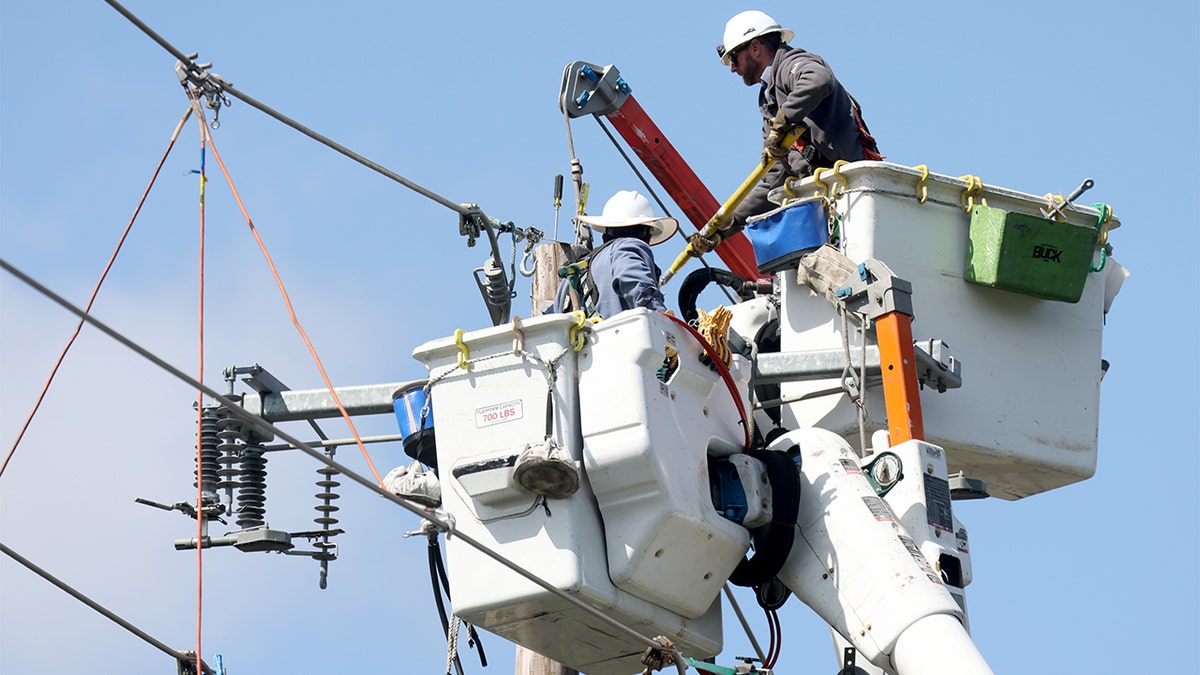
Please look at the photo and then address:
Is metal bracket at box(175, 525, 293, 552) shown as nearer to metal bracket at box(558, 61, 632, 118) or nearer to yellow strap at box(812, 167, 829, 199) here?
yellow strap at box(812, 167, 829, 199)

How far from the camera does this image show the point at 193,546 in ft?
30.7

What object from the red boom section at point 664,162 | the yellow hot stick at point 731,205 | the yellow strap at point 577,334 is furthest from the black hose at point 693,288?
the red boom section at point 664,162

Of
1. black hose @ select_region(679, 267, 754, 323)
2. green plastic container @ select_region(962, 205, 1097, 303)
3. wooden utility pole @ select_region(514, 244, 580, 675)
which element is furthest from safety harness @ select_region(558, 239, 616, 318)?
wooden utility pole @ select_region(514, 244, 580, 675)

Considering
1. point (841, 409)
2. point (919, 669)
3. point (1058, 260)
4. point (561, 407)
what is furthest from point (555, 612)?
point (1058, 260)

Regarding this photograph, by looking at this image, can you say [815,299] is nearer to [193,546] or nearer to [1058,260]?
[1058,260]

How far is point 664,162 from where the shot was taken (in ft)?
40.1

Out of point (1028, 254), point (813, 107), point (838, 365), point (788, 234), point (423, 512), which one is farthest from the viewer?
point (813, 107)

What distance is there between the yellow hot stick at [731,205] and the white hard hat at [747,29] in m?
0.88

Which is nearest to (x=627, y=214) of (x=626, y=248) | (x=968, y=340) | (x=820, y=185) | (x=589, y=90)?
(x=626, y=248)

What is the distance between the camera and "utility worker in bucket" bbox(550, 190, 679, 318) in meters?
9.16

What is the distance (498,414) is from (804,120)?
8.64 feet

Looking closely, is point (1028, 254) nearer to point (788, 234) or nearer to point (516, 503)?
point (788, 234)

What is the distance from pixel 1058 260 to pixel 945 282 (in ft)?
1.73

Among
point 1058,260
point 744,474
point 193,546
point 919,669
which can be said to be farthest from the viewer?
point 1058,260
